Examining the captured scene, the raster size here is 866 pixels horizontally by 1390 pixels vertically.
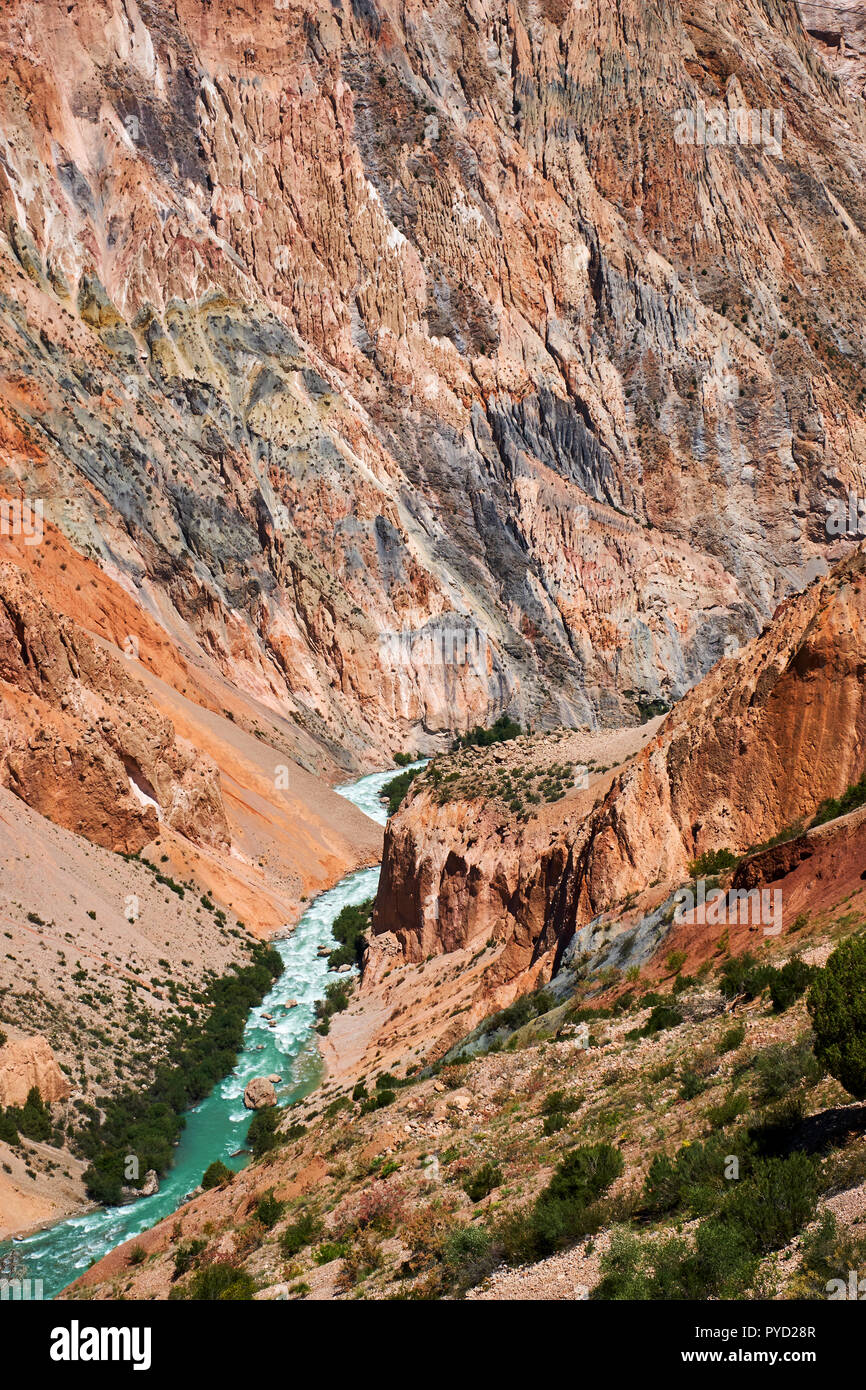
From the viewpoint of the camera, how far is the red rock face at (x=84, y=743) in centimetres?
4862

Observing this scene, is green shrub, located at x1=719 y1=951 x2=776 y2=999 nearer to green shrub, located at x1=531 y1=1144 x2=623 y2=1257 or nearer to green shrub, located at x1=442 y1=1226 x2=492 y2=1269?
green shrub, located at x1=531 y1=1144 x2=623 y2=1257

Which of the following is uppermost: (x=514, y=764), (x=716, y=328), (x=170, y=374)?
(x=716, y=328)

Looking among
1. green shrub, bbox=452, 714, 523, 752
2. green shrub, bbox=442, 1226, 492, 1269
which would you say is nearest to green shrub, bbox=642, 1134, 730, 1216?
green shrub, bbox=442, 1226, 492, 1269

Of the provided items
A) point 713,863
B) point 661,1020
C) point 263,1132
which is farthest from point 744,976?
point 263,1132

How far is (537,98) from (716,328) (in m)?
25.1

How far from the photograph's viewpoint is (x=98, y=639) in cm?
5966

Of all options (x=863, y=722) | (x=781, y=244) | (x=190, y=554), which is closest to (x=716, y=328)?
(x=781, y=244)

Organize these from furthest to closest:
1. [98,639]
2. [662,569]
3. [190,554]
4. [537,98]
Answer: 1. [537,98]
2. [662,569]
3. [190,554]
4. [98,639]

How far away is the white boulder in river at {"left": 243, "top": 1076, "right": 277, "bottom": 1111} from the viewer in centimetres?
3712

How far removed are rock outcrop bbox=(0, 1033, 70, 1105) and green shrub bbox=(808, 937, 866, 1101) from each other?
25361 mm

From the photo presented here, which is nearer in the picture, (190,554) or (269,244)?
(190,554)

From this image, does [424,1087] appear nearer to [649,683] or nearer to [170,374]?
[170,374]

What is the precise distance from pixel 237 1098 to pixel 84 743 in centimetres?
1756

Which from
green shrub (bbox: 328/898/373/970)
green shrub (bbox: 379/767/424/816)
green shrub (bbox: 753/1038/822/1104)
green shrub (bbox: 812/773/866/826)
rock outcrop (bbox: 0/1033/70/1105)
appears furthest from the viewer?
green shrub (bbox: 379/767/424/816)
